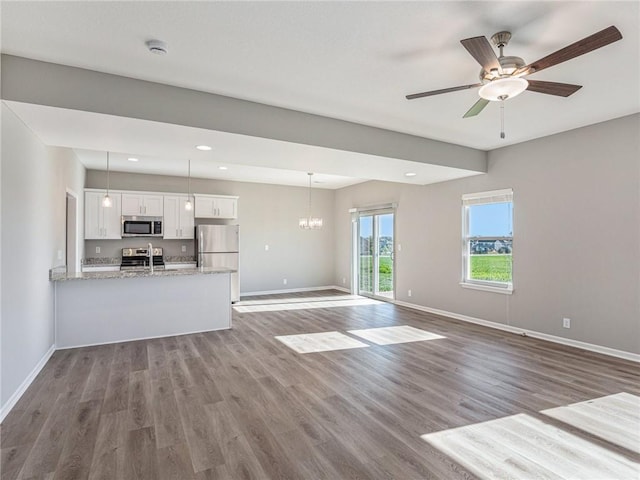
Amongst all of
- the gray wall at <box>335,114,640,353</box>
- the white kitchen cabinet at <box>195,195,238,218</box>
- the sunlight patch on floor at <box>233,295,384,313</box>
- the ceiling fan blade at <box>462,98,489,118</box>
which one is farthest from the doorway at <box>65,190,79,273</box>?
the gray wall at <box>335,114,640,353</box>

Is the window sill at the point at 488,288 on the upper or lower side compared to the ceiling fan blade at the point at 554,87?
lower

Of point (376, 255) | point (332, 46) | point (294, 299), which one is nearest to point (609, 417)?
point (332, 46)

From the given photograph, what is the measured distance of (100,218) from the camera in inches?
265

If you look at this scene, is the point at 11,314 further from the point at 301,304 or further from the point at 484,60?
the point at 301,304

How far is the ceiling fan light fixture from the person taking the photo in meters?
2.38

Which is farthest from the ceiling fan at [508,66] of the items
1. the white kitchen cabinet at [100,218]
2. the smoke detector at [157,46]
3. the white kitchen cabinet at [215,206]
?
the white kitchen cabinet at [100,218]

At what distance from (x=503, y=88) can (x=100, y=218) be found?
7.03m

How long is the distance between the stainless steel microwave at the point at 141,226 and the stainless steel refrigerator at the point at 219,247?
796 mm

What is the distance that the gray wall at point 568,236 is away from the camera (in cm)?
396

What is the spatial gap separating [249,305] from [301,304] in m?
1.08

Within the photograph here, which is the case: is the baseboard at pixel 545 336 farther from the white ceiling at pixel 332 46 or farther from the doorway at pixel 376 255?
the white ceiling at pixel 332 46

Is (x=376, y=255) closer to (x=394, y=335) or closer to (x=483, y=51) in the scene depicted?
(x=394, y=335)

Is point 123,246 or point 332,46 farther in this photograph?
point 123,246

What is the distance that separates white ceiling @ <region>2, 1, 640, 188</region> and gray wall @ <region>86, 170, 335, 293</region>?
4799mm
